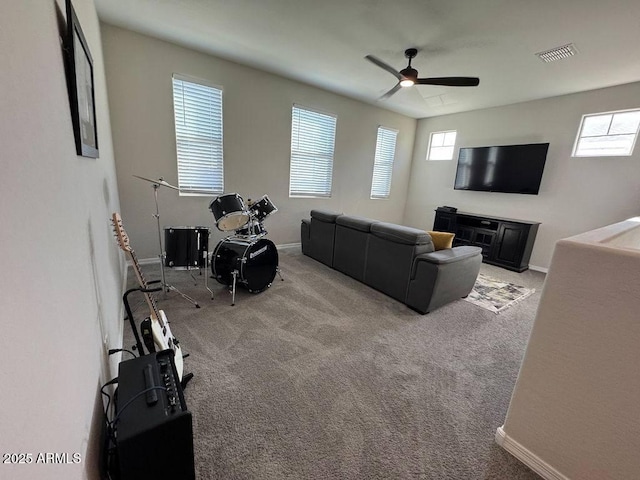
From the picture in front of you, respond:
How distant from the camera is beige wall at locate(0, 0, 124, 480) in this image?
51 cm

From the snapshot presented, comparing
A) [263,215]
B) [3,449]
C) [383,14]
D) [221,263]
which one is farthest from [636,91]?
[3,449]

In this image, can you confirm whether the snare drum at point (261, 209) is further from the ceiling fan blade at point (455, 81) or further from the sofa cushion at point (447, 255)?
the ceiling fan blade at point (455, 81)

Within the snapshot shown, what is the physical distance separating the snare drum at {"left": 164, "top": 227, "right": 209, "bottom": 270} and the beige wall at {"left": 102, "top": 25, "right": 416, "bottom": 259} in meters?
1.14

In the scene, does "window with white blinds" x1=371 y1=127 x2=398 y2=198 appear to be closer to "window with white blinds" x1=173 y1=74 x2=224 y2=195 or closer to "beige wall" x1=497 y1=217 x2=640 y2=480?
"window with white blinds" x1=173 y1=74 x2=224 y2=195

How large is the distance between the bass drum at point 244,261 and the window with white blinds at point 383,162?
12.8ft

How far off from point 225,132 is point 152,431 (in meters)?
3.79

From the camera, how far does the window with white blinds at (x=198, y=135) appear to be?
11.5ft

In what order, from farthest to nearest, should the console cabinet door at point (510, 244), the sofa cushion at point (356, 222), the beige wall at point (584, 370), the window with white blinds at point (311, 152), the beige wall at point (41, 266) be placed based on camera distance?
the window with white blinds at point (311, 152) < the console cabinet door at point (510, 244) < the sofa cushion at point (356, 222) < the beige wall at point (584, 370) < the beige wall at point (41, 266)

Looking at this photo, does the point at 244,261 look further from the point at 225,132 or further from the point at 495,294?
the point at 495,294

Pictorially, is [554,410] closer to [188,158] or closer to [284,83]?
[188,158]

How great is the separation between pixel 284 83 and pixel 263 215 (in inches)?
99.3

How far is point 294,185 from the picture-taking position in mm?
4766

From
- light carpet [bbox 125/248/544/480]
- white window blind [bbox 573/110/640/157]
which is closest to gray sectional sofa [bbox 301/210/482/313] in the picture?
light carpet [bbox 125/248/544/480]

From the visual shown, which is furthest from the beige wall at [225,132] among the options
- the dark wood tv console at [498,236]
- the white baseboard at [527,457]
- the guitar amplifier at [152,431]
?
the white baseboard at [527,457]
